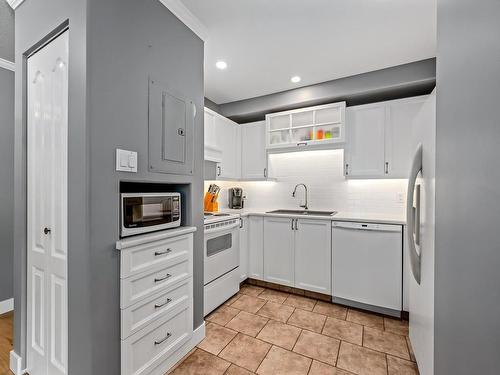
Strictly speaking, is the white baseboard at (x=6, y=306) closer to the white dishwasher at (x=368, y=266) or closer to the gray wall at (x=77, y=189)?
the gray wall at (x=77, y=189)

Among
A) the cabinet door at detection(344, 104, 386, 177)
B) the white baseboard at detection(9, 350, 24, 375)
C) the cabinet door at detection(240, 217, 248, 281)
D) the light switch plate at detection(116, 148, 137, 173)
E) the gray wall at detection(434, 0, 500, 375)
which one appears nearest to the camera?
the gray wall at detection(434, 0, 500, 375)

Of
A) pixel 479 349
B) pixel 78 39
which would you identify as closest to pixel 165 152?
pixel 78 39

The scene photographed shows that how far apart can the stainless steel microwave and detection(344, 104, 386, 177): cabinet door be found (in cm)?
220

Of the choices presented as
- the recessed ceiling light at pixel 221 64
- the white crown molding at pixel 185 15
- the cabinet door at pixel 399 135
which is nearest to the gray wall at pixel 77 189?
the white crown molding at pixel 185 15

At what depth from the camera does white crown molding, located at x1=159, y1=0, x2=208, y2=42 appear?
1.71 m

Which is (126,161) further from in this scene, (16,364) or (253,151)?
(253,151)

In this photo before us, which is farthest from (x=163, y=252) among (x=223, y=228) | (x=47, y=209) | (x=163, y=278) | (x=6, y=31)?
(x=6, y=31)

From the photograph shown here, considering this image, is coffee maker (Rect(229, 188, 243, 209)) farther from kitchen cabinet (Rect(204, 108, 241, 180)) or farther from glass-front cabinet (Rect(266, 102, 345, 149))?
glass-front cabinet (Rect(266, 102, 345, 149))

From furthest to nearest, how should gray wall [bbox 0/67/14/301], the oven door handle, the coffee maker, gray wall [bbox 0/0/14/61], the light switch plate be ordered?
the coffee maker → gray wall [bbox 0/67/14/301] → the oven door handle → gray wall [bbox 0/0/14/61] → the light switch plate

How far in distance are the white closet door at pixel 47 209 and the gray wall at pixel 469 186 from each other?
5.81 feet

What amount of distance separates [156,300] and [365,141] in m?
2.78

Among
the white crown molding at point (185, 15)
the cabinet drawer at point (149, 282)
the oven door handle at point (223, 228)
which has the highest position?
the white crown molding at point (185, 15)

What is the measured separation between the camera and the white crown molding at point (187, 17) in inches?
67.2

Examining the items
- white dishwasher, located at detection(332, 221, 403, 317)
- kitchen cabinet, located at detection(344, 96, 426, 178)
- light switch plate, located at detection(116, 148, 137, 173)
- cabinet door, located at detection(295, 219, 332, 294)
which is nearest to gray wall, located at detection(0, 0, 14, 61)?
light switch plate, located at detection(116, 148, 137, 173)
